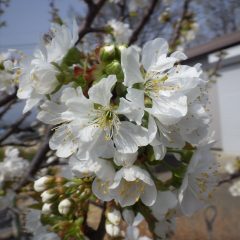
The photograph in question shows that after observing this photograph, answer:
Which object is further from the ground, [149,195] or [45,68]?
[45,68]

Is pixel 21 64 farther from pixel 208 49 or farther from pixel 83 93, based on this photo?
pixel 208 49

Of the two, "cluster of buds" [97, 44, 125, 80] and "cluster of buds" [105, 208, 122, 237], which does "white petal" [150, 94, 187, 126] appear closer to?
"cluster of buds" [97, 44, 125, 80]

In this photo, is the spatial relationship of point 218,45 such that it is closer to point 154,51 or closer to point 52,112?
point 154,51

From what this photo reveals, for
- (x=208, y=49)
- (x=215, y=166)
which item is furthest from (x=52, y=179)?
(x=208, y=49)

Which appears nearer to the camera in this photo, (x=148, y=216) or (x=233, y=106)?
(x=148, y=216)

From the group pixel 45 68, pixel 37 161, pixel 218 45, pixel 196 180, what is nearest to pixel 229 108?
pixel 218 45

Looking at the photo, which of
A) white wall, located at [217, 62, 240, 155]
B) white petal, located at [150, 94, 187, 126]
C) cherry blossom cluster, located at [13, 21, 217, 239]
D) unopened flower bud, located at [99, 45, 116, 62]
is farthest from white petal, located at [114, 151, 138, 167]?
white wall, located at [217, 62, 240, 155]
